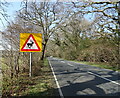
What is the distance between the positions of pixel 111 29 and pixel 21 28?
15009 mm

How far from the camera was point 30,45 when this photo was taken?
246 inches

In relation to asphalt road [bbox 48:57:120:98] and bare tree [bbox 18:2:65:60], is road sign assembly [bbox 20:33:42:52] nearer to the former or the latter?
asphalt road [bbox 48:57:120:98]

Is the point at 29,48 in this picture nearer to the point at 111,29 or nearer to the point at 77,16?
the point at 77,16

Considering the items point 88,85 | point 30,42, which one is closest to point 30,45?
point 30,42

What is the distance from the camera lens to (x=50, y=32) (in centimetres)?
2402

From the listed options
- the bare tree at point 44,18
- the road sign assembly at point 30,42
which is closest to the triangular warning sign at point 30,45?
the road sign assembly at point 30,42

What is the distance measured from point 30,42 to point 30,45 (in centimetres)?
15

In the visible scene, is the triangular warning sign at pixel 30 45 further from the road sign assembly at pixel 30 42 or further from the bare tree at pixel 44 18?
the bare tree at pixel 44 18

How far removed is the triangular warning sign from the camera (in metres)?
6.14

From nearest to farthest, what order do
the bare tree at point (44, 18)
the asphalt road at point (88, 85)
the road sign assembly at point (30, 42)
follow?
the asphalt road at point (88, 85), the road sign assembly at point (30, 42), the bare tree at point (44, 18)

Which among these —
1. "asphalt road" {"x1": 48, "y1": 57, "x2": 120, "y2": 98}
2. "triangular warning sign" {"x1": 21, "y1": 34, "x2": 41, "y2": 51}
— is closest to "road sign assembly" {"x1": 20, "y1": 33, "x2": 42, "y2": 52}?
"triangular warning sign" {"x1": 21, "y1": 34, "x2": 41, "y2": 51}

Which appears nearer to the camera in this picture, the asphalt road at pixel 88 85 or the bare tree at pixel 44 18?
the asphalt road at pixel 88 85

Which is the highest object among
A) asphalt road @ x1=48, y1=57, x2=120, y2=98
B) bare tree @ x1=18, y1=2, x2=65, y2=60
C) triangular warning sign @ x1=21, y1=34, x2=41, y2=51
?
bare tree @ x1=18, y1=2, x2=65, y2=60

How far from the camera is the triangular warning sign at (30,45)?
20.1 feet
